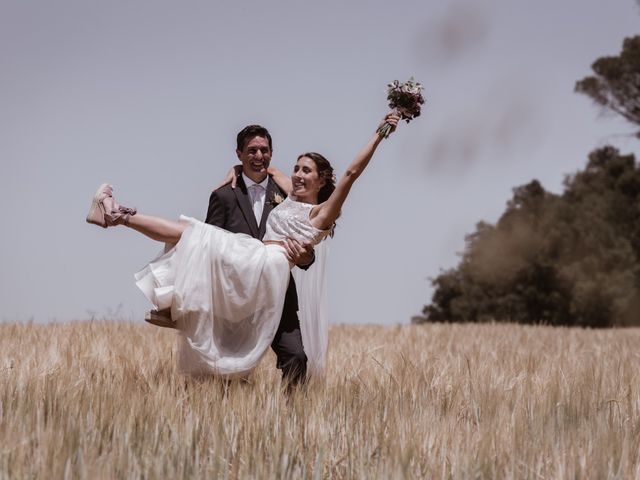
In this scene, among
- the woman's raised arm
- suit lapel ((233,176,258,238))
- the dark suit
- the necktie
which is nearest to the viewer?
the woman's raised arm

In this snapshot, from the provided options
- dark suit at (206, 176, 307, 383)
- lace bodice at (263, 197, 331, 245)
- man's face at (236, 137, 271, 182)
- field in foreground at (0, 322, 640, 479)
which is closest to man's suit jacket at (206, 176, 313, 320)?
dark suit at (206, 176, 307, 383)

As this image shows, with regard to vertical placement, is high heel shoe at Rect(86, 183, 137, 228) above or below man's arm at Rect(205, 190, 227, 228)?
below

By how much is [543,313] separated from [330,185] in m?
25.9

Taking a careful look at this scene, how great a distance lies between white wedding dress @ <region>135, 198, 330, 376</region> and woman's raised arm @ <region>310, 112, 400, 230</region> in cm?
9

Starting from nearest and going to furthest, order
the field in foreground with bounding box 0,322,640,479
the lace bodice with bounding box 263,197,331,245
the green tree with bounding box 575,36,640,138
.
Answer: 1. the field in foreground with bounding box 0,322,640,479
2. the lace bodice with bounding box 263,197,331,245
3. the green tree with bounding box 575,36,640,138

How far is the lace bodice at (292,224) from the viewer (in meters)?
5.04

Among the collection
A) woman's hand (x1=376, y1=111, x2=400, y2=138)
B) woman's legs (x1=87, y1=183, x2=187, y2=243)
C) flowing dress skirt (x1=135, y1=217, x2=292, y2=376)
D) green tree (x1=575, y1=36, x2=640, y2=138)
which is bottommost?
flowing dress skirt (x1=135, y1=217, x2=292, y2=376)

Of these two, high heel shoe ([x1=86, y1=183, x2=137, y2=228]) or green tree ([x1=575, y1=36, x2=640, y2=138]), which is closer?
high heel shoe ([x1=86, y1=183, x2=137, y2=228])

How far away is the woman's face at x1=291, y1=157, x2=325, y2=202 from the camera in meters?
5.28

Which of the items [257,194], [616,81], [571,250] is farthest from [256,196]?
[571,250]

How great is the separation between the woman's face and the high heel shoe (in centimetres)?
110

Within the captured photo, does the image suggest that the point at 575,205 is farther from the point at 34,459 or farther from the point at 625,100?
the point at 34,459

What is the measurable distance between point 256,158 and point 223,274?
1.00 m

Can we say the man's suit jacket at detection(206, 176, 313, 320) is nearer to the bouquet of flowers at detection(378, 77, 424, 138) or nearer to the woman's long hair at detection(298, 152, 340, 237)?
the woman's long hair at detection(298, 152, 340, 237)
